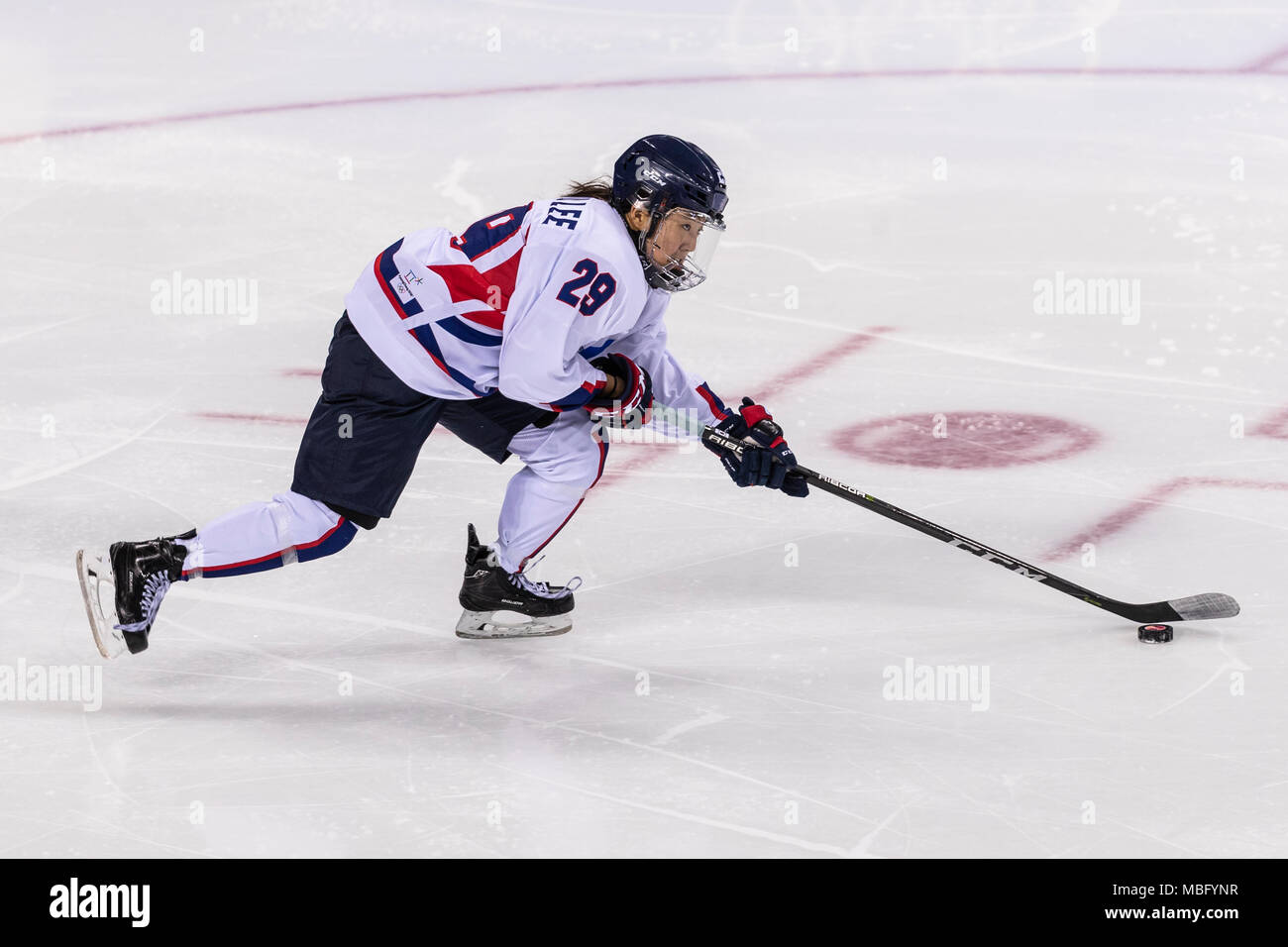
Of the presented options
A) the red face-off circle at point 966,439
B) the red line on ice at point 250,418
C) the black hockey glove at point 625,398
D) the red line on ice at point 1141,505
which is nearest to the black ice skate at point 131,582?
the black hockey glove at point 625,398

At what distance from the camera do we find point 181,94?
7.71 metres

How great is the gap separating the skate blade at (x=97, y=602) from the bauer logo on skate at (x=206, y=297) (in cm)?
260

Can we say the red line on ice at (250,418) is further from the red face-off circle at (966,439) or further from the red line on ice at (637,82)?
the red line on ice at (637,82)

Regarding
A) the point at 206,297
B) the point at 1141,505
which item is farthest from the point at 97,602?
the point at 206,297

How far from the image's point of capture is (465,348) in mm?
2914

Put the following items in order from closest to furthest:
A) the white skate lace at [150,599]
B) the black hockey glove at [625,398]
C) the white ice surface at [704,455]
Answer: the white ice surface at [704,455]
the white skate lace at [150,599]
the black hockey glove at [625,398]

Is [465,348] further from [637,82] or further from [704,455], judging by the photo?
[637,82]

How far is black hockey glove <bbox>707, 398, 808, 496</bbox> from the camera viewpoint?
3041mm

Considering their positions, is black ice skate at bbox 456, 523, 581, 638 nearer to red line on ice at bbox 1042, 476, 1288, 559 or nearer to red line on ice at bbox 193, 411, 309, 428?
red line on ice at bbox 1042, 476, 1288, 559

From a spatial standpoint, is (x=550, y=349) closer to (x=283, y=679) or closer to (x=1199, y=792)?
(x=283, y=679)

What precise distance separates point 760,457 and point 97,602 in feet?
3.86

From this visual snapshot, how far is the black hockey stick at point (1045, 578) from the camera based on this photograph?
3094mm

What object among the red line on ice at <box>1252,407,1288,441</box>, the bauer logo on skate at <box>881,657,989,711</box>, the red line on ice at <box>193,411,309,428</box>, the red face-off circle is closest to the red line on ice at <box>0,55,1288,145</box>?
the red line on ice at <box>193,411,309,428</box>

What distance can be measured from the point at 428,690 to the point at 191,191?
4.11m
